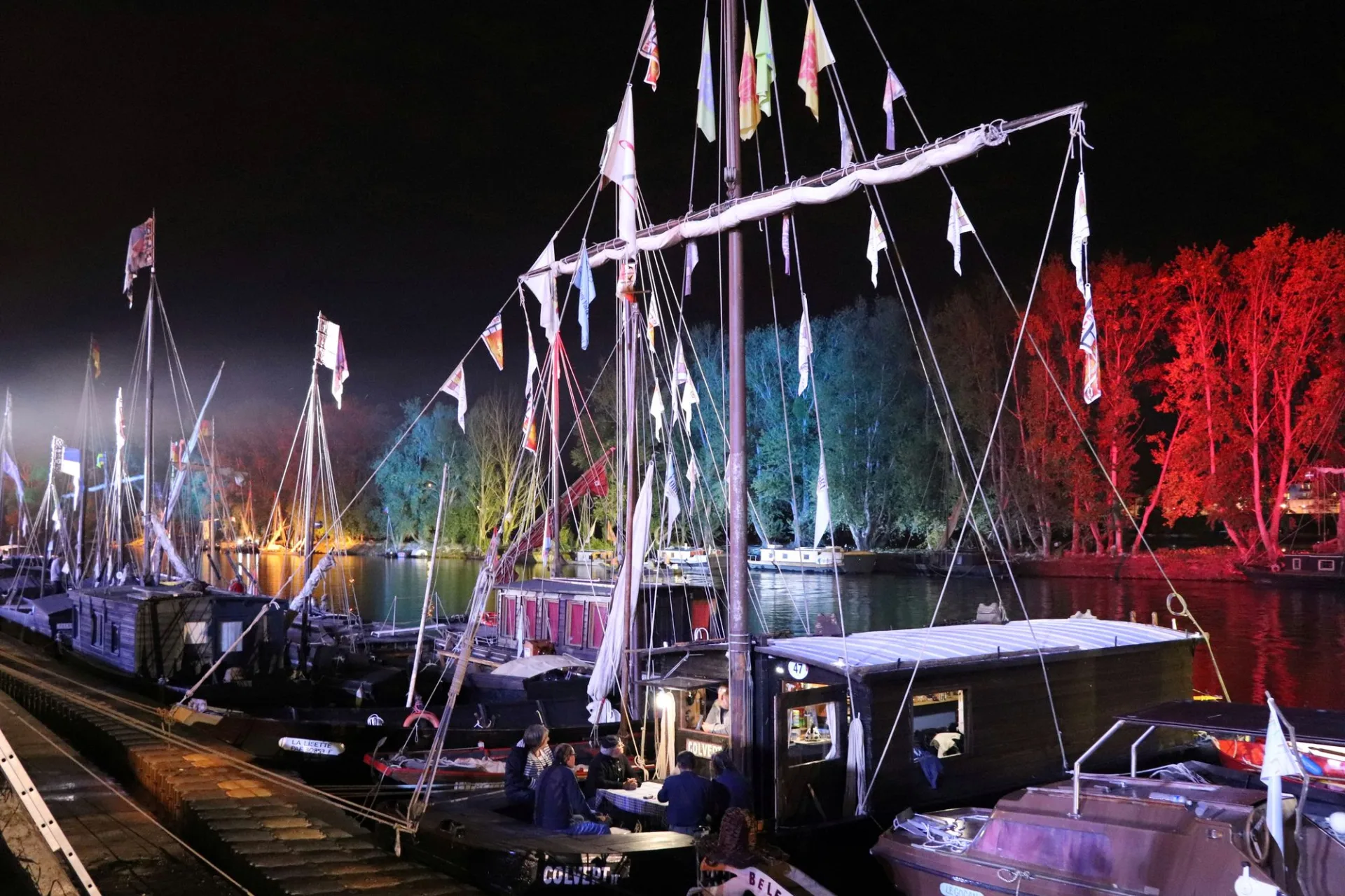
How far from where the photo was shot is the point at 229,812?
11.9 metres

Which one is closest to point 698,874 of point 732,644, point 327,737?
point 732,644

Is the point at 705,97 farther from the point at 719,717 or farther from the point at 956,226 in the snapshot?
the point at 719,717

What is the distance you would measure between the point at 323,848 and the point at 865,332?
6910 cm

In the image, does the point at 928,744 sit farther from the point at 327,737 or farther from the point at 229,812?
the point at 327,737

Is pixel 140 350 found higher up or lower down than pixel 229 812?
higher up

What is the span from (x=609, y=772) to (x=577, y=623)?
51.5 ft

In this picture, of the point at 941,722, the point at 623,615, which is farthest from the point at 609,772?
the point at 941,722

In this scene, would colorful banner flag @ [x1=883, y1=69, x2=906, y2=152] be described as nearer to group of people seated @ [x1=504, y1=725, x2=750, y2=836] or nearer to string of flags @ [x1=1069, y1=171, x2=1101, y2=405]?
string of flags @ [x1=1069, y1=171, x2=1101, y2=405]

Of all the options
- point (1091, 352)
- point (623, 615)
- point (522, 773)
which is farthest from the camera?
point (623, 615)

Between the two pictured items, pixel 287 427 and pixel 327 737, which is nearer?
pixel 327 737

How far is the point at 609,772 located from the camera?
545 inches

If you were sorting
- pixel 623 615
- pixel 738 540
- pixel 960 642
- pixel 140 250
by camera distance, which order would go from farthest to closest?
1. pixel 140 250
2. pixel 623 615
3. pixel 960 642
4. pixel 738 540

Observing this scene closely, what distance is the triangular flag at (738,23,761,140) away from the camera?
43.0 ft

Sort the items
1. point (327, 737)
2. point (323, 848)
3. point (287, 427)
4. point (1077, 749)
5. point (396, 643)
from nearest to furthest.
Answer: point (323, 848) → point (1077, 749) → point (327, 737) → point (396, 643) → point (287, 427)
